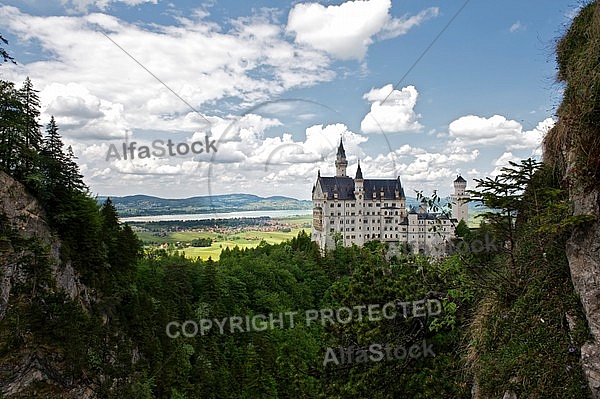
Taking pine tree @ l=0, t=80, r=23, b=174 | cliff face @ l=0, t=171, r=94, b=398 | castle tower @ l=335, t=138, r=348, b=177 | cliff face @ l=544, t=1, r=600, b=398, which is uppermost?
castle tower @ l=335, t=138, r=348, b=177

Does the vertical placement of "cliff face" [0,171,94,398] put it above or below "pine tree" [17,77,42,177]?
below

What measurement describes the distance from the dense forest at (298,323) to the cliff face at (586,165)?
273 mm

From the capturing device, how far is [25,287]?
61.8 ft

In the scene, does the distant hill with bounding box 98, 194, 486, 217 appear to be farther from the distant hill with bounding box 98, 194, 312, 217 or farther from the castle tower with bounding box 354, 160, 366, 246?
the castle tower with bounding box 354, 160, 366, 246

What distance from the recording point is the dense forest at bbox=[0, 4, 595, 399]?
7.64 meters

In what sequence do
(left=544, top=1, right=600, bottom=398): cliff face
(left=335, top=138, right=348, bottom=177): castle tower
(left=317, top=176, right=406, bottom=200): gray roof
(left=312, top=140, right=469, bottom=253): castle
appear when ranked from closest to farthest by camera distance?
(left=544, top=1, right=600, bottom=398): cliff face
(left=312, top=140, right=469, bottom=253): castle
(left=317, top=176, right=406, bottom=200): gray roof
(left=335, top=138, right=348, bottom=177): castle tower

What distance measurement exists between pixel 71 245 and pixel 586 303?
23.8m

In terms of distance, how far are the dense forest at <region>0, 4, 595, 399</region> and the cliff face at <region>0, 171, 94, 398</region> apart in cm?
7

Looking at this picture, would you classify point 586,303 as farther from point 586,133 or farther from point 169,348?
point 169,348

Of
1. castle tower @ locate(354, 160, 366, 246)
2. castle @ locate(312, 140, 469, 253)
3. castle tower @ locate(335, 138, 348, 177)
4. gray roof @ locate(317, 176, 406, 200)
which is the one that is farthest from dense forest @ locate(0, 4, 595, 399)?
castle tower @ locate(335, 138, 348, 177)

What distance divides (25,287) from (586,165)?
20.8 meters

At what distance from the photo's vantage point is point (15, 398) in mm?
16047

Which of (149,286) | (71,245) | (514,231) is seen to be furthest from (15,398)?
(149,286)

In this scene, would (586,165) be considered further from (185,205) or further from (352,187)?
(352,187)
